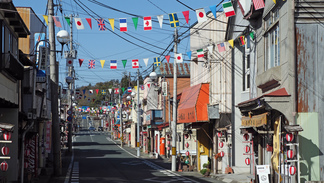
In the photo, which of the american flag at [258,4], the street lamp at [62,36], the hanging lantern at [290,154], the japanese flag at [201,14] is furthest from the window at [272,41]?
the street lamp at [62,36]

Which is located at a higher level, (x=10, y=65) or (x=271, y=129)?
(x=10, y=65)

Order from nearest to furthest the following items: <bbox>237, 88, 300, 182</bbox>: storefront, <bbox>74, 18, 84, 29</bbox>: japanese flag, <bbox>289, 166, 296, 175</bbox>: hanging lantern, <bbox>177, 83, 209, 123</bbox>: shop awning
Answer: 1. <bbox>289, 166, 296, 175</bbox>: hanging lantern
2. <bbox>237, 88, 300, 182</bbox>: storefront
3. <bbox>74, 18, 84, 29</bbox>: japanese flag
4. <bbox>177, 83, 209, 123</bbox>: shop awning

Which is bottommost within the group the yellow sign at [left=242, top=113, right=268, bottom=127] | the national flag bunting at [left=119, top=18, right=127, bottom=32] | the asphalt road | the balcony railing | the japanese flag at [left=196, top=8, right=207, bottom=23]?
the asphalt road

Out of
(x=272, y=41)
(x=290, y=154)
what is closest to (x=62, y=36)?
(x=272, y=41)

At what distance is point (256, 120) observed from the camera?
65.9ft

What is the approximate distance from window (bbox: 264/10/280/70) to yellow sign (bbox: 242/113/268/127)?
2.12m

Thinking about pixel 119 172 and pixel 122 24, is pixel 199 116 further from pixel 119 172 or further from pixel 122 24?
Answer: pixel 122 24

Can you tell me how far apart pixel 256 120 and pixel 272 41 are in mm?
3310

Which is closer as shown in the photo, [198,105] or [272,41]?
[272,41]

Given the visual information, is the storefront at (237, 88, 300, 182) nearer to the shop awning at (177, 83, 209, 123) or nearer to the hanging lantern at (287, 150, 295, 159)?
the hanging lantern at (287, 150, 295, 159)

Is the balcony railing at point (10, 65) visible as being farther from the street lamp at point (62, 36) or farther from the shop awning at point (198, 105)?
the shop awning at point (198, 105)

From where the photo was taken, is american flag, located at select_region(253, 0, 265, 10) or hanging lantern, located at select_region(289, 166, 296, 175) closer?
hanging lantern, located at select_region(289, 166, 296, 175)

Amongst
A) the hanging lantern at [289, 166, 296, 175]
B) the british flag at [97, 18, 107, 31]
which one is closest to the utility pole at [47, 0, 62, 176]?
the british flag at [97, 18, 107, 31]

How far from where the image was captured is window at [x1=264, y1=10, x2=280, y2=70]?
63.0 feet
